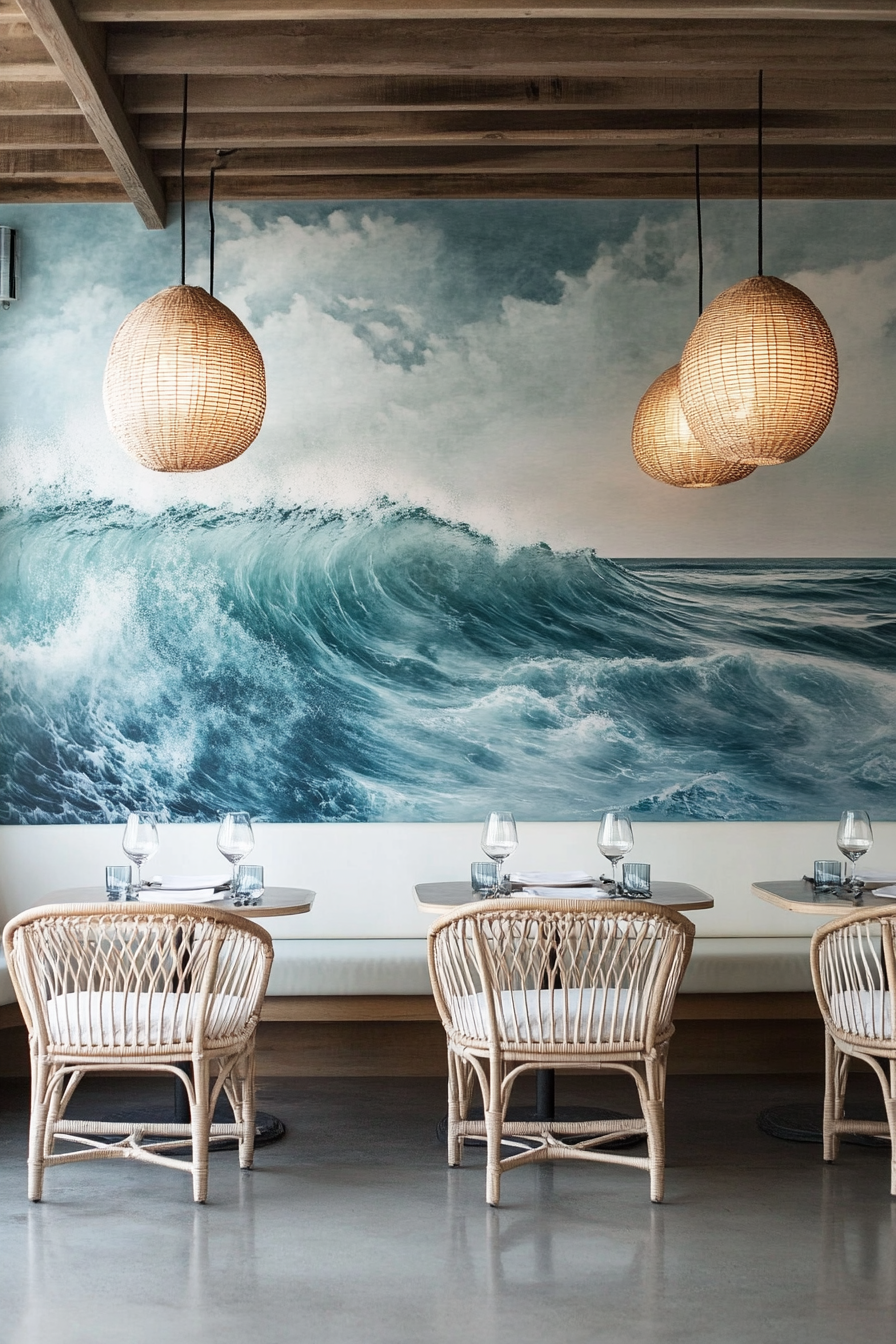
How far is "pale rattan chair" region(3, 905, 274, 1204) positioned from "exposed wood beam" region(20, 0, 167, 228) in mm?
2375

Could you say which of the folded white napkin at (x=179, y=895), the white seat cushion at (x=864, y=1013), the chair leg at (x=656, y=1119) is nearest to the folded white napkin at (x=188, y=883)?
the folded white napkin at (x=179, y=895)

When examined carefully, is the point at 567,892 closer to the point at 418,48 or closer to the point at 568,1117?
the point at 568,1117

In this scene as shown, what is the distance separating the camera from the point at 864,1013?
3.17m

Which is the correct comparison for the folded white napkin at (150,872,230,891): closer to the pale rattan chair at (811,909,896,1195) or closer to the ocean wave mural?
the ocean wave mural

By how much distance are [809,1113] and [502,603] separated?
2137 mm

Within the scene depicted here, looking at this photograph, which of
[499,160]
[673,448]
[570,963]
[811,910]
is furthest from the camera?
[499,160]

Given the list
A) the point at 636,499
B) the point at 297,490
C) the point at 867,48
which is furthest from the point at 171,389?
the point at 867,48

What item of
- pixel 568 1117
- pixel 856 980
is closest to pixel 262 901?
pixel 568 1117

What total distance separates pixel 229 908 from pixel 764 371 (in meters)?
2.00

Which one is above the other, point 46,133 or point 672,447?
point 46,133

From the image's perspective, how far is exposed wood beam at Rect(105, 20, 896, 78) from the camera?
3791 millimetres

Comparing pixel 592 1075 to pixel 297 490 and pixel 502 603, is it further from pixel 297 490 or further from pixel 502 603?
pixel 297 490

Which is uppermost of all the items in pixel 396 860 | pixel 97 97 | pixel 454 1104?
pixel 97 97

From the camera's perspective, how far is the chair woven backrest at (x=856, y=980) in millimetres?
3021
